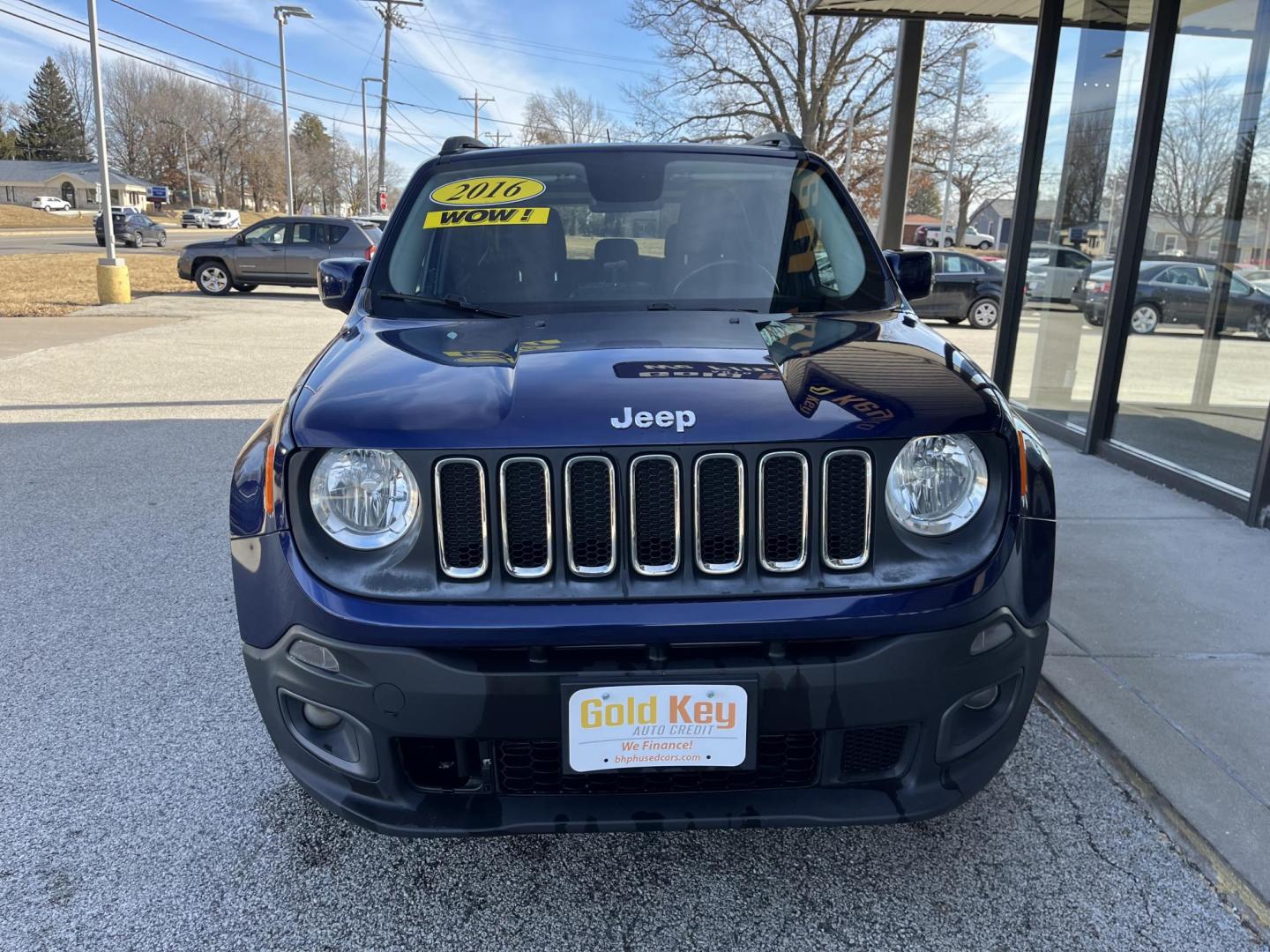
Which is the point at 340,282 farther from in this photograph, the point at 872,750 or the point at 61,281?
the point at 61,281

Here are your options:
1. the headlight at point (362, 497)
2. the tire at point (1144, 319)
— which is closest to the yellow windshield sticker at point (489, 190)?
the headlight at point (362, 497)

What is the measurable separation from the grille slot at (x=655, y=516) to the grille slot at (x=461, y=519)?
1.03ft

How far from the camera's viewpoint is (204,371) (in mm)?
9695

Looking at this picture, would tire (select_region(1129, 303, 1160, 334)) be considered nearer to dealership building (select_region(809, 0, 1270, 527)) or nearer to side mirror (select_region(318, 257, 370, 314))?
dealership building (select_region(809, 0, 1270, 527))

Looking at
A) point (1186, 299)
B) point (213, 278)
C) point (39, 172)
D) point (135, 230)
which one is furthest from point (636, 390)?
point (39, 172)

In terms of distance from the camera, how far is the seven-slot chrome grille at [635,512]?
1.94 m

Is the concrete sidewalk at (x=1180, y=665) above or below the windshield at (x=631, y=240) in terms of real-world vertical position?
below

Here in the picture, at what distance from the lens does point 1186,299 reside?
634 centimetres

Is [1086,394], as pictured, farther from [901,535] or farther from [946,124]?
[946,124]

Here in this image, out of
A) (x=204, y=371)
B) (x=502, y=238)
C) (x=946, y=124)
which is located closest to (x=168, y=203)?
(x=946, y=124)

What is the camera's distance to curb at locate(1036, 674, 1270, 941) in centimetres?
225

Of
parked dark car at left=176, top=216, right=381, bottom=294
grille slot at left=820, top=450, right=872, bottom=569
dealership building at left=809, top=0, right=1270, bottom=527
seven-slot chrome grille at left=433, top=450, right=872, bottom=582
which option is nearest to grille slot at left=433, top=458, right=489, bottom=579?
seven-slot chrome grille at left=433, top=450, right=872, bottom=582

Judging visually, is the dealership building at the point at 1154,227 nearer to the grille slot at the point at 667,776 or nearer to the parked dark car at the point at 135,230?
the grille slot at the point at 667,776

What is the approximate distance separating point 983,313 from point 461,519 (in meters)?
17.3
